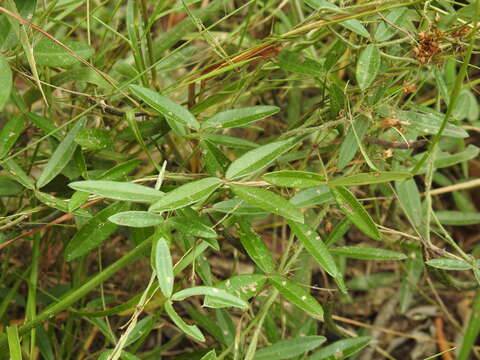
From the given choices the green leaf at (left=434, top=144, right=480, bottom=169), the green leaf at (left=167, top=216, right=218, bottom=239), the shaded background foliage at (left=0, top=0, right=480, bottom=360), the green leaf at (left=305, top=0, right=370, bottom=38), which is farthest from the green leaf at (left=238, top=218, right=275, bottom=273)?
the green leaf at (left=434, top=144, right=480, bottom=169)

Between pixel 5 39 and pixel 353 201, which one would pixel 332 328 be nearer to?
pixel 353 201

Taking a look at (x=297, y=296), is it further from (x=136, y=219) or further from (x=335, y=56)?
(x=335, y=56)

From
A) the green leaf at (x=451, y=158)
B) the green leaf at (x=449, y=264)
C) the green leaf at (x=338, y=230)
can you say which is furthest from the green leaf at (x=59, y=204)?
the green leaf at (x=451, y=158)

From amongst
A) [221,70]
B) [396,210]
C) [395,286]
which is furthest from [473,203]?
[221,70]

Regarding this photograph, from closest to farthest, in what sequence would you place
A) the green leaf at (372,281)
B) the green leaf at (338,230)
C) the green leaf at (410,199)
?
the green leaf at (338,230) → the green leaf at (410,199) → the green leaf at (372,281)

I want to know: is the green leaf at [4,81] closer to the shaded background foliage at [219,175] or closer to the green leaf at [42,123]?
the shaded background foliage at [219,175]

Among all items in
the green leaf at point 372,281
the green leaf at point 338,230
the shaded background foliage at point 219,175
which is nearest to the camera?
the shaded background foliage at point 219,175

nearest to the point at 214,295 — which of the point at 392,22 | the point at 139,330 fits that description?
the point at 139,330
